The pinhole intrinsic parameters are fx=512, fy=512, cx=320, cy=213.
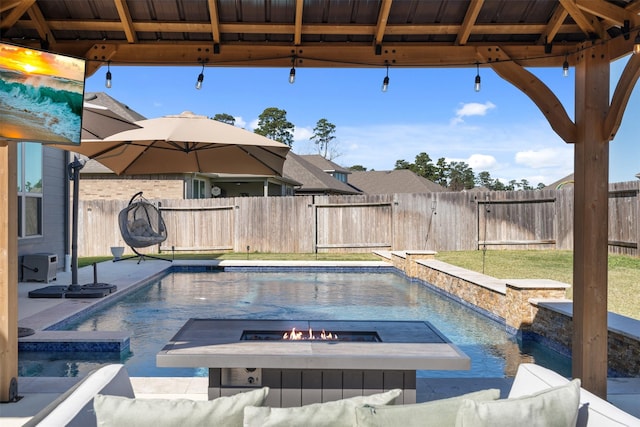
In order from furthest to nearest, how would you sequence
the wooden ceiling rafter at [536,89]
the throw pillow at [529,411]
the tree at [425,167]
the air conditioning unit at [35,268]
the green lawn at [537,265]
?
the tree at [425,167], the air conditioning unit at [35,268], the green lawn at [537,265], the wooden ceiling rafter at [536,89], the throw pillow at [529,411]

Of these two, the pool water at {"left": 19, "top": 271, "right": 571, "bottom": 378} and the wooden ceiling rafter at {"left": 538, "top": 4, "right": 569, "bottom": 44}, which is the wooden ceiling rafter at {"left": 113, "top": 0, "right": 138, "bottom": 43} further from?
the wooden ceiling rafter at {"left": 538, "top": 4, "right": 569, "bottom": 44}

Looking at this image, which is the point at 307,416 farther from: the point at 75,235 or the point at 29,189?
the point at 29,189

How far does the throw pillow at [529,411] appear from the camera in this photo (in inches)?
64.2

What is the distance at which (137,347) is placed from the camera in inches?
217

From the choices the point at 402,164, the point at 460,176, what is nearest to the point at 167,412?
the point at 402,164

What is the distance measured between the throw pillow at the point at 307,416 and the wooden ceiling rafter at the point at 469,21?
287 cm

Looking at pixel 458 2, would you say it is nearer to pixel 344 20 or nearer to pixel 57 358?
pixel 344 20

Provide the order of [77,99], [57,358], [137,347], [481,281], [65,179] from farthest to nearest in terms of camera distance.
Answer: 1. [65,179]
2. [481,281]
3. [137,347]
4. [57,358]
5. [77,99]

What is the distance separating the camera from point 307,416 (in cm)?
167

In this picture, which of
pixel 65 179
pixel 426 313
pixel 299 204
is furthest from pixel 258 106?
pixel 426 313

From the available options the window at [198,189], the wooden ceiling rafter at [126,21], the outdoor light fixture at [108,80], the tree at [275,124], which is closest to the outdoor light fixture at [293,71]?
the wooden ceiling rafter at [126,21]

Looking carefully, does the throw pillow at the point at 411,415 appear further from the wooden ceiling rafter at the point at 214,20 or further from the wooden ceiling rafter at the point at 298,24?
the wooden ceiling rafter at the point at 214,20

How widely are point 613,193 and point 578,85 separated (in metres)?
10.1

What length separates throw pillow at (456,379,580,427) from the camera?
1.63 m
